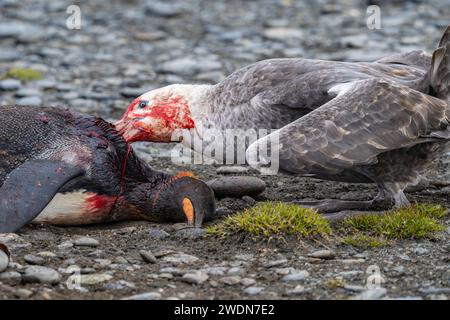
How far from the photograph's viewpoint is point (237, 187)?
8.93 meters

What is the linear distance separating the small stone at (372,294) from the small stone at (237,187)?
2.87 metres

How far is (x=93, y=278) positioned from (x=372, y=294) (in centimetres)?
191

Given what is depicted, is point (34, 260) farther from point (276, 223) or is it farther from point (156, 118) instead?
point (156, 118)

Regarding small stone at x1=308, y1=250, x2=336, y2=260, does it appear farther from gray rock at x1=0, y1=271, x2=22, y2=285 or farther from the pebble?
gray rock at x1=0, y1=271, x2=22, y2=285

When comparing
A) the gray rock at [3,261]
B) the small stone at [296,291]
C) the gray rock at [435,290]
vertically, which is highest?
the gray rock at [3,261]

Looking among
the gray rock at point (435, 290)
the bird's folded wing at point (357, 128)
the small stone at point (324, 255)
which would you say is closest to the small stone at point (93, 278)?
the small stone at point (324, 255)

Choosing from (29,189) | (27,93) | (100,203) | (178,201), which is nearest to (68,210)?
(100,203)

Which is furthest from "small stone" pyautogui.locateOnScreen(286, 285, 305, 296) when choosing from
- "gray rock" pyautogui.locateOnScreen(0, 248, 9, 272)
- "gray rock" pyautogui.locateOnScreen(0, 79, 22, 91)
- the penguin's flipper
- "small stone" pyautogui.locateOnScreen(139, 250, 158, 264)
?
"gray rock" pyautogui.locateOnScreen(0, 79, 22, 91)

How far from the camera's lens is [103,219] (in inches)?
322

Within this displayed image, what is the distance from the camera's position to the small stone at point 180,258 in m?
6.95

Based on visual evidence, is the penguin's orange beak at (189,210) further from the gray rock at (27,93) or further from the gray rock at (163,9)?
the gray rock at (163,9)

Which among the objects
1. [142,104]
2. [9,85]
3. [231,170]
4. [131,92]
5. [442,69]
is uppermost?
[442,69]

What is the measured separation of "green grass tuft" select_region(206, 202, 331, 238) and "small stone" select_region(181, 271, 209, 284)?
92 cm

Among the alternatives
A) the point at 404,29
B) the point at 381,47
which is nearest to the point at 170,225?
the point at 381,47
